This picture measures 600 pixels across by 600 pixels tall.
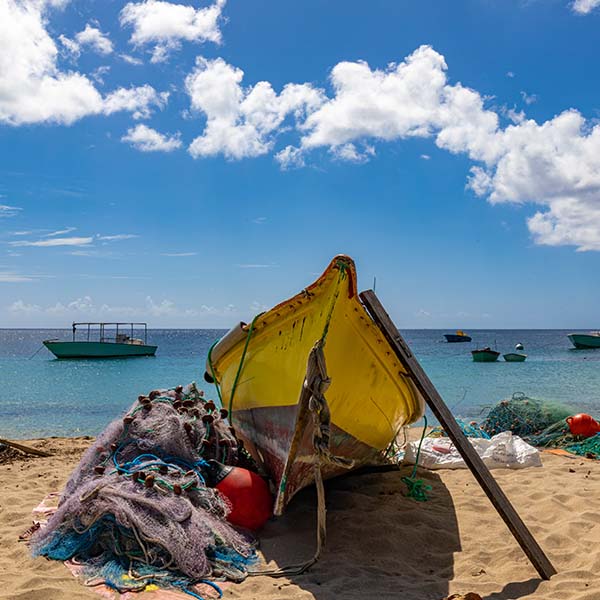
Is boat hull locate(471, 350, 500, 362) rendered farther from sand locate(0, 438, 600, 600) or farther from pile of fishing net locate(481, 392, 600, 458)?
sand locate(0, 438, 600, 600)

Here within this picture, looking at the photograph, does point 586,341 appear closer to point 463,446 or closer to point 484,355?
point 484,355

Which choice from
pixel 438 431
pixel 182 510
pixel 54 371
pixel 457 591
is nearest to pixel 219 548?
pixel 182 510

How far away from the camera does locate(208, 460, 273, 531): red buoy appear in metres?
5.06

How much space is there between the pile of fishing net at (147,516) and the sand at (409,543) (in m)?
0.21

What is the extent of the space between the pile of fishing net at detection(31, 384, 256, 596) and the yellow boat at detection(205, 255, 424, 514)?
1.85 feet

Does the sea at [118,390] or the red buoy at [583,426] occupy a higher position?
the red buoy at [583,426]

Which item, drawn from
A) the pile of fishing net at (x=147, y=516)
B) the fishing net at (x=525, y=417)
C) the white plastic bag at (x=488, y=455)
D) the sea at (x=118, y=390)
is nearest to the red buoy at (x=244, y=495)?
→ the pile of fishing net at (x=147, y=516)

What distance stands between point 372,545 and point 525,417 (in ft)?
19.4

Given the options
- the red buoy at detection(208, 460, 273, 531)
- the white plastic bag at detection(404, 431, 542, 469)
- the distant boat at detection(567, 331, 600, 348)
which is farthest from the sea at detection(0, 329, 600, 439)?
the distant boat at detection(567, 331, 600, 348)

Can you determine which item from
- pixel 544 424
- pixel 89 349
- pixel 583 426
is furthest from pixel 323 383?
pixel 89 349

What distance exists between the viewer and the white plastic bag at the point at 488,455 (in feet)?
24.3

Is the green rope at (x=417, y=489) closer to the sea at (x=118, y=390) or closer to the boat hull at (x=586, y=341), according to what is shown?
the sea at (x=118, y=390)

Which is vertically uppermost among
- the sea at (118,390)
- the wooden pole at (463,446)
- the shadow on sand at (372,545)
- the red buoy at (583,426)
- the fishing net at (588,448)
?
the wooden pole at (463,446)

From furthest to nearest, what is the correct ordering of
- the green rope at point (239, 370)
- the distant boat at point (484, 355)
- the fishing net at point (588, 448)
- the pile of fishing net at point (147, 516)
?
the distant boat at point (484, 355) → the fishing net at point (588, 448) → the green rope at point (239, 370) → the pile of fishing net at point (147, 516)
